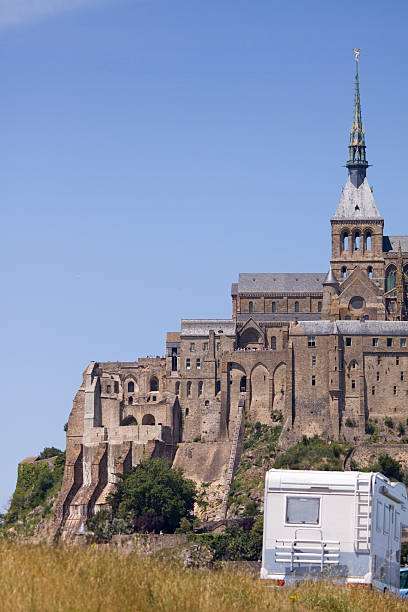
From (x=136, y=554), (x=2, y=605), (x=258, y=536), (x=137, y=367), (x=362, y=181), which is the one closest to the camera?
(x=2, y=605)

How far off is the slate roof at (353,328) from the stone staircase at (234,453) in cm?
780

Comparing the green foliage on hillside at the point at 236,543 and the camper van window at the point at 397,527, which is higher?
the green foliage on hillside at the point at 236,543

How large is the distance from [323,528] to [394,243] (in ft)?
295

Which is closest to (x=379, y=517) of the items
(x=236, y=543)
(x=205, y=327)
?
(x=236, y=543)

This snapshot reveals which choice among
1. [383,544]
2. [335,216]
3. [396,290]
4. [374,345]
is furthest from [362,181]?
[383,544]

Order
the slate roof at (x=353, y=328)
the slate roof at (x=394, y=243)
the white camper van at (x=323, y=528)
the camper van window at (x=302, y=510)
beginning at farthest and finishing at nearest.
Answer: the slate roof at (x=394, y=243)
the slate roof at (x=353, y=328)
the camper van window at (x=302, y=510)
the white camper van at (x=323, y=528)

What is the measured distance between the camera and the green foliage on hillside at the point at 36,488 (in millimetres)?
113500

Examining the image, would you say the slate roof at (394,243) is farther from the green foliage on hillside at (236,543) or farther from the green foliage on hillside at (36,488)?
the green foliage on hillside at (236,543)

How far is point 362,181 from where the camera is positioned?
125312 millimetres

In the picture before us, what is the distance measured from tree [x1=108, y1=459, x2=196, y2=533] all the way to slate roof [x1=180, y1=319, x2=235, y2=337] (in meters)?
17.6

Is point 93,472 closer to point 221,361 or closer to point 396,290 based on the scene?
point 221,361

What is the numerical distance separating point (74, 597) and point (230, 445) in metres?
83.4

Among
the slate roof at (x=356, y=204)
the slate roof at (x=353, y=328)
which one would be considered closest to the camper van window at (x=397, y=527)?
the slate roof at (x=353, y=328)

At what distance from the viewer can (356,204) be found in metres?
123
